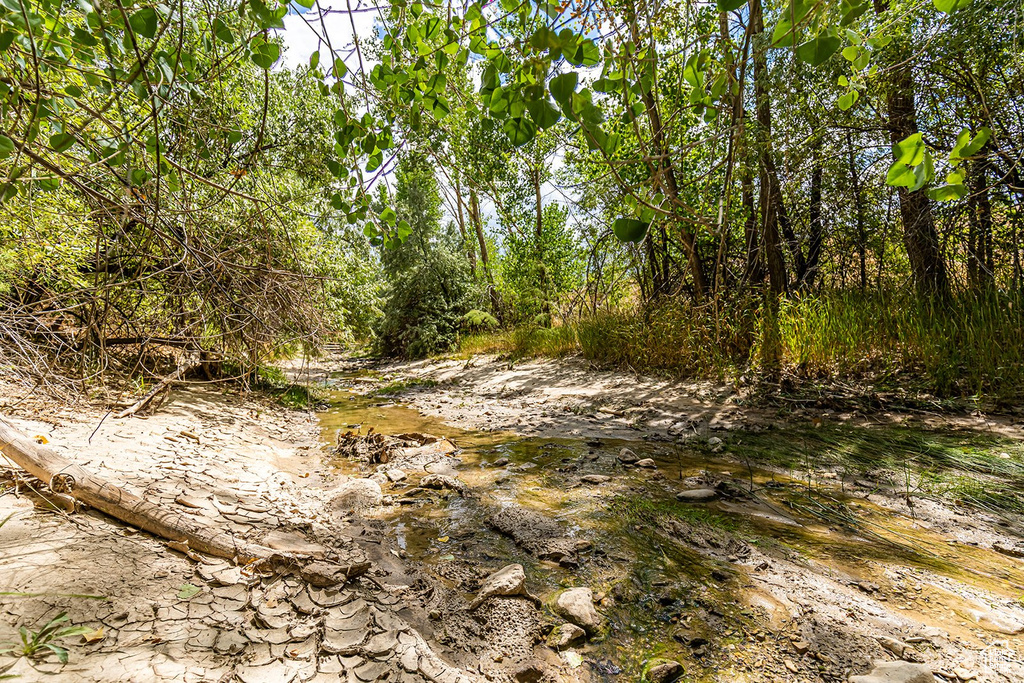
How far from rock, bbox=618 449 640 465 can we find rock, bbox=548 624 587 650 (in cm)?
190

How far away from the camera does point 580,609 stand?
183cm

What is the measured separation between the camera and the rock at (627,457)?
353 centimetres

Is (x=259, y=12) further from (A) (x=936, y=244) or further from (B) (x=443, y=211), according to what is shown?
(B) (x=443, y=211)

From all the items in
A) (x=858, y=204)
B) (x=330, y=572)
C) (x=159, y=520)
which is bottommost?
(x=330, y=572)

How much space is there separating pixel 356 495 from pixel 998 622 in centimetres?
327

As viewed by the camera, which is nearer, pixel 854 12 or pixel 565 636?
pixel 854 12

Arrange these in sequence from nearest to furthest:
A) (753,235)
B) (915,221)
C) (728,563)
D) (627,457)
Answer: (728,563), (627,457), (915,221), (753,235)

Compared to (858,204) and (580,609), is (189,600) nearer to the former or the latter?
(580,609)

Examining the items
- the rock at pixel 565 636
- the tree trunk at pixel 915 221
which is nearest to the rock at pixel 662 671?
the rock at pixel 565 636

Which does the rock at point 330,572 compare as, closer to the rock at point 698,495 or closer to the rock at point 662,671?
the rock at point 662,671

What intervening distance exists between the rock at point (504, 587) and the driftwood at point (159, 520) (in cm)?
58

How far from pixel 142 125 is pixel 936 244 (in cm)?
640

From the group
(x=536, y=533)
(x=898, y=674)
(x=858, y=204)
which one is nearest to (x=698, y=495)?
(x=536, y=533)

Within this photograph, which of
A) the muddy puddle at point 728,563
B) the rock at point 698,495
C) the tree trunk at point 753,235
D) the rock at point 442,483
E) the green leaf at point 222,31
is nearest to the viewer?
the green leaf at point 222,31
